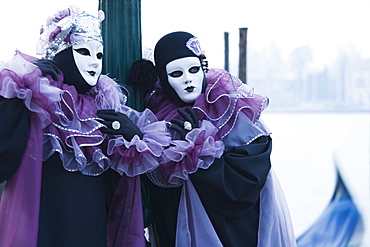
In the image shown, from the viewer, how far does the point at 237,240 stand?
230cm

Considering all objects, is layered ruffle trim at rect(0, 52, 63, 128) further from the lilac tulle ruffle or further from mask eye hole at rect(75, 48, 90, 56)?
mask eye hole at rect(75, 48, 90, 56)

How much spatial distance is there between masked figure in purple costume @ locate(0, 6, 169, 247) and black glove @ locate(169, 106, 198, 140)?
0.07 metres

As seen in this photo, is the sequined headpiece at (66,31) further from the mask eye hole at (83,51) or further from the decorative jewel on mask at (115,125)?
the decorative jewel on mask at (115,125)

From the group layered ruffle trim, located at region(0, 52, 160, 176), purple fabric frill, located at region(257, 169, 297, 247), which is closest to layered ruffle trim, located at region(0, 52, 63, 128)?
layered ruffle trim, located at region(0, 52, 160, 176)

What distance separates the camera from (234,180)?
2207 millimetres

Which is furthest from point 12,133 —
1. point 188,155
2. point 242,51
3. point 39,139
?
point 242,51

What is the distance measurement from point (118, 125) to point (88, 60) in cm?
28

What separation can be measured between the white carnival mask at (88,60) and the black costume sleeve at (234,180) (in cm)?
54

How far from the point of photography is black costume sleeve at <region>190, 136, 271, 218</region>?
2170 millimetres

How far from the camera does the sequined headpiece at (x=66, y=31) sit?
7.00 ft

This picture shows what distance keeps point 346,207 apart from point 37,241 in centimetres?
305

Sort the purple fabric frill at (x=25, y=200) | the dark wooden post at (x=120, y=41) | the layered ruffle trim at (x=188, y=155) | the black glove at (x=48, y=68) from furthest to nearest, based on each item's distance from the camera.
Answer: the dark wooden post at (x=120, y=41) < the layered ruffle trim at (x=188, y=155) < the black glove at (x=48, y=68) < the purple fabric frill at (x=25, y=200)

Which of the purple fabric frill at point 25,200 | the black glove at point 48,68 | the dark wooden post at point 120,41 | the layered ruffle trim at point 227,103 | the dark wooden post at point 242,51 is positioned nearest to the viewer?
the purple fabric frill at point 25,200

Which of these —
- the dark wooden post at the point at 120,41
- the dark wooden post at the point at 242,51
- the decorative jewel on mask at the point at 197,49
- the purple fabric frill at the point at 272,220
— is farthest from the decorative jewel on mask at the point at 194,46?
the dark wooden post at the point at 242,51
